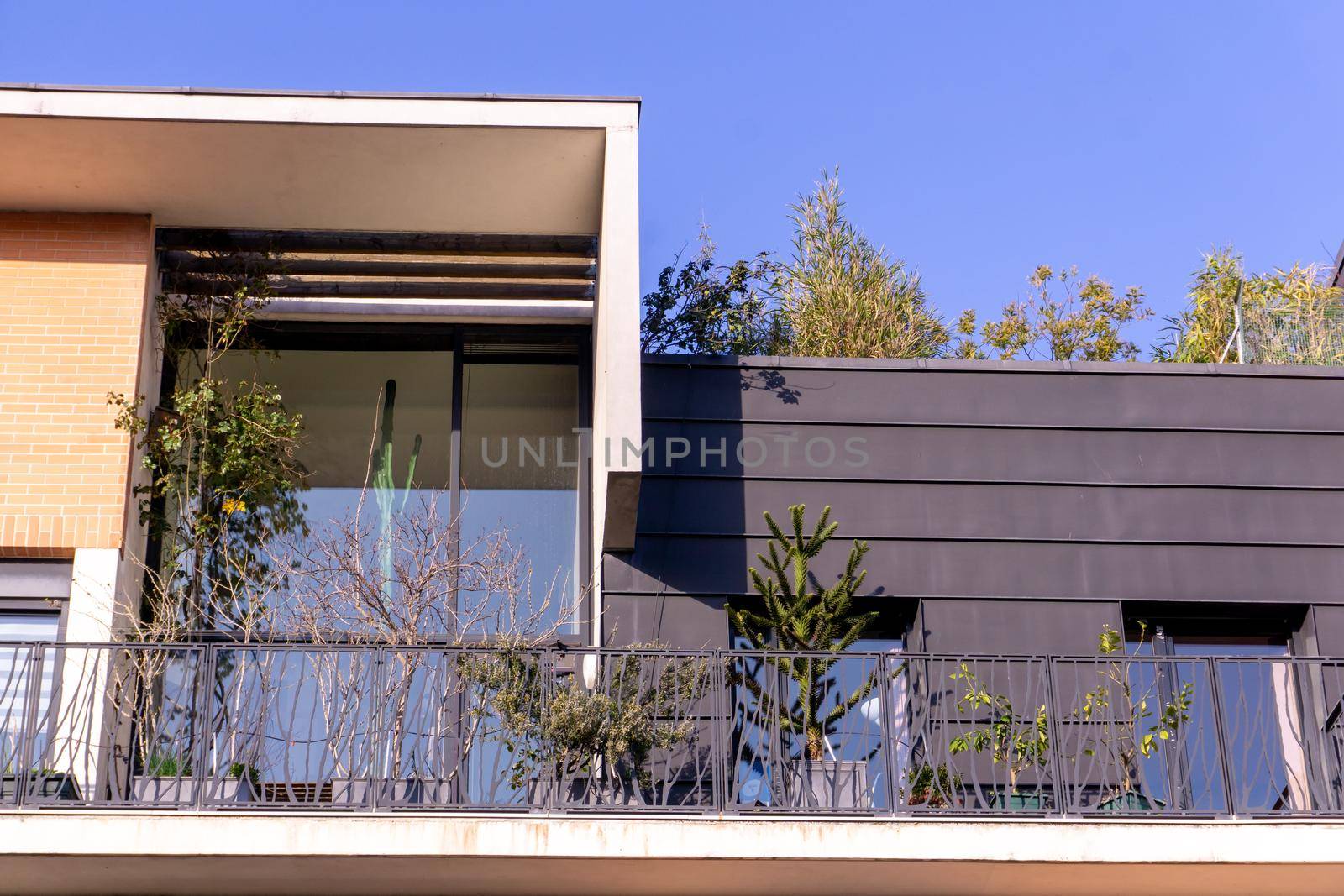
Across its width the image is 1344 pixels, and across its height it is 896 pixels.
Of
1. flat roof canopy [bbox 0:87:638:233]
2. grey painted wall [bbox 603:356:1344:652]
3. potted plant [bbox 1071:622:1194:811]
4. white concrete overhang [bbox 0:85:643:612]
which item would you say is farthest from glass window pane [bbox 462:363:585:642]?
potted plant [bbox 1071:622:1194:811]

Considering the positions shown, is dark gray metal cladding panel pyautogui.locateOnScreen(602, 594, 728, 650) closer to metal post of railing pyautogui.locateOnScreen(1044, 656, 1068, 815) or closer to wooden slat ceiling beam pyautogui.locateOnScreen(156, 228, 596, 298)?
metal post of railing pyautogui.locateOnScreen(1044, 656, 1068, 815)

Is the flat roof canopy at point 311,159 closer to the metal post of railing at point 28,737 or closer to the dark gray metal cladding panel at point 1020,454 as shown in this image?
the dark gray metal cladding panel at point 1020,454

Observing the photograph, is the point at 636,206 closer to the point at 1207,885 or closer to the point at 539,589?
the point at 539,589

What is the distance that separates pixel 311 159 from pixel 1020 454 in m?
4.73

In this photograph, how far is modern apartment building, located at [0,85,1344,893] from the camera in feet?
24.9

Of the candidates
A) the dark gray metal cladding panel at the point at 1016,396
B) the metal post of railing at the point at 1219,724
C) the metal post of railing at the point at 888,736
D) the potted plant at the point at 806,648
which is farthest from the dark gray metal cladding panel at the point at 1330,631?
the metal post of railing at the point at 888,736

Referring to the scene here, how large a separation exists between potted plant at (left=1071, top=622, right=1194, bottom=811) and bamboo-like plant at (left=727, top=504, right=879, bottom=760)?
1251 millimetres

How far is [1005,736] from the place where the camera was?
343 inches

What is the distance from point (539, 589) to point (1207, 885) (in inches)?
167

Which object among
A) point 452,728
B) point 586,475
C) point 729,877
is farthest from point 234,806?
point 586,475

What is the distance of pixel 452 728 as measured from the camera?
27.8 ft

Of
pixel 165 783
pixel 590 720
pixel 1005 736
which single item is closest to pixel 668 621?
pixel 590 720

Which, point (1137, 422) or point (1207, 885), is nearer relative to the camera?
point (1207, 885)

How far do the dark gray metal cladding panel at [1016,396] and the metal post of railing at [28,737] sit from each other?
13.0 ft
